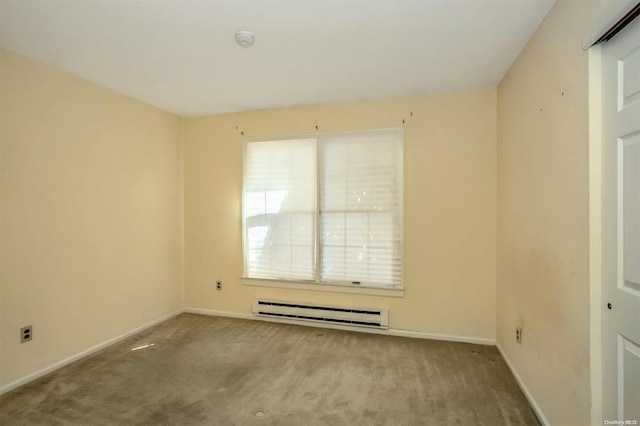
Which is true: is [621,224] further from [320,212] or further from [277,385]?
[320,212]

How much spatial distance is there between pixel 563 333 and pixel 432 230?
1.61 meters

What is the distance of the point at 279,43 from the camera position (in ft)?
7.28

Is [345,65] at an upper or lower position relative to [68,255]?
upper

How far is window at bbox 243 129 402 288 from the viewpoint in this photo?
3312 millimetres

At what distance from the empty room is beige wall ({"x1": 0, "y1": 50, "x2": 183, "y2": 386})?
0.8 inches

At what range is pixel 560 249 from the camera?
1.73m

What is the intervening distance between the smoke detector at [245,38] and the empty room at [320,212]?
11 mm

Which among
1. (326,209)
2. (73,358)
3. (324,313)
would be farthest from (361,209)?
(73,358)

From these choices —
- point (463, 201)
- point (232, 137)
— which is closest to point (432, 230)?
point (463, 201)

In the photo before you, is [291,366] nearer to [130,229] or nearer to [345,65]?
[130,229]

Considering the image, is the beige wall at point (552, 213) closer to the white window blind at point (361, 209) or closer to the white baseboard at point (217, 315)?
the white baseboard at point (217, 315)

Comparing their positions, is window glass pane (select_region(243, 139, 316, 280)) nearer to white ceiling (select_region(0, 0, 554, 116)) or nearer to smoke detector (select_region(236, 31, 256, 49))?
white ceiling (select_region(0, 0, 554, 116))

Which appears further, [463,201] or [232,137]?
[232,137]

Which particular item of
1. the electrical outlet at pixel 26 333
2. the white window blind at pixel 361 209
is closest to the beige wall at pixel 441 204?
the white window blind at pixel 361 209
